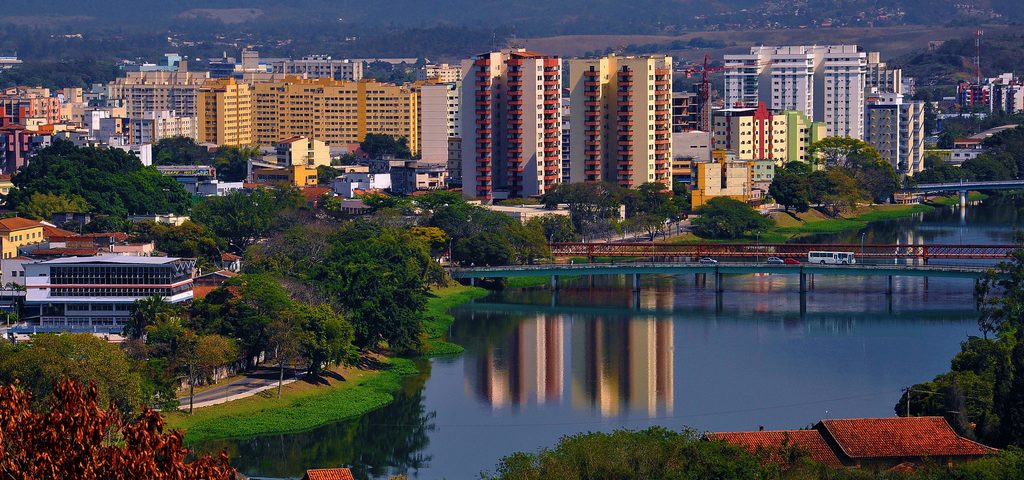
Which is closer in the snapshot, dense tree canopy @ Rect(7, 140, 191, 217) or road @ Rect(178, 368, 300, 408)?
road @ Rect(178, 368, 300, 408)

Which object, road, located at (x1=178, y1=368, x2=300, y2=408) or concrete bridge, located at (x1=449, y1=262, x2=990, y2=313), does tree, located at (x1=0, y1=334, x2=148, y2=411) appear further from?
concrete bridge, located at (x1=449, y1=262, x2=990, y2=313)

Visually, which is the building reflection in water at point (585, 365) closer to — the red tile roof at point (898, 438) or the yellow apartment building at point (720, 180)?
the red tile roof at point (898, 438)

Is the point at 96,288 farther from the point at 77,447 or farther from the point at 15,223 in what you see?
the point at 77,447

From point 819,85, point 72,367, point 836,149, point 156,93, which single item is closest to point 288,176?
point 836,149

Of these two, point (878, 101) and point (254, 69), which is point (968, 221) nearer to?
point (878, 101)

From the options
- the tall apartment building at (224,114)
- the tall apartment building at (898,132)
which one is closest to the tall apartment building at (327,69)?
the tall apartment building at (224,114)

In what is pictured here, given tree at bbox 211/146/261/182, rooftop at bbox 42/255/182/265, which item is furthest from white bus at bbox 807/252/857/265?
tree at bbox 211/146/261/182

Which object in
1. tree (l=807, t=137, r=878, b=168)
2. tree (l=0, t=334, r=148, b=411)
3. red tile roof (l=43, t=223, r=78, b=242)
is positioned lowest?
tree (l=0, t=334, r=148, b=411)
